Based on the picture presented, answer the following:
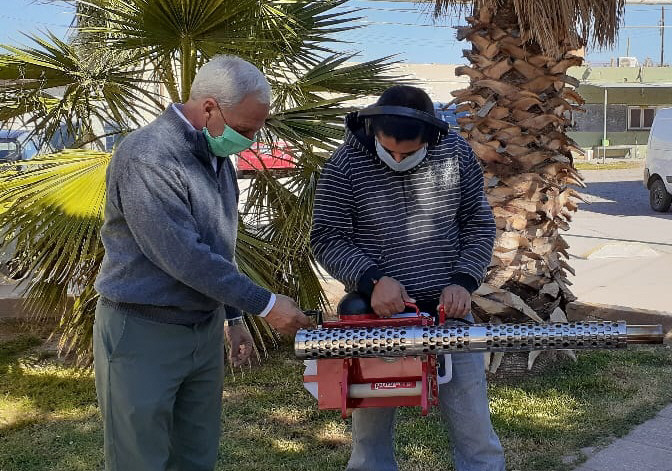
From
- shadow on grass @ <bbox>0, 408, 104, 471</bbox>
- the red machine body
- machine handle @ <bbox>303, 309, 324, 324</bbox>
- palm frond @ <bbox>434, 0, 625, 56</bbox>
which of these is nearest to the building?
palm frond @ <bbox>434, 0, 625, 56</bbox>

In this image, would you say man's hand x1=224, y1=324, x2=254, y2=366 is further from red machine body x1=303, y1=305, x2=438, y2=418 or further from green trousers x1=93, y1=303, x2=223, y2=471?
red machine body x1=303, y1=305, x2=438, y2=418

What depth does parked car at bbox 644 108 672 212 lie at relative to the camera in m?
14.6

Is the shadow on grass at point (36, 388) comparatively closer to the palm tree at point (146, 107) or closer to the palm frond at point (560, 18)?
the palm tree at point (146, 107)

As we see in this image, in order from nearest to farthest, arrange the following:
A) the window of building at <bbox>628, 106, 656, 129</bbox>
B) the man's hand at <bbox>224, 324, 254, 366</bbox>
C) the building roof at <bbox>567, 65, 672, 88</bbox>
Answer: the man's hand at <bbox>224, 324, 254, 366</bbox>, the window of building at <bbox>628, 106, 656, 129</bbox>, the building roof at <bbox>567, 65, 672, 88</bbox>

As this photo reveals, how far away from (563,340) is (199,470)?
1.36 meters

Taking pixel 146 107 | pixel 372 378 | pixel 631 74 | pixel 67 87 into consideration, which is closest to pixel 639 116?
pixel 631 74

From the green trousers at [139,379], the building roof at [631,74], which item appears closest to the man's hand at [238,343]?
the green trousers at [139,379]

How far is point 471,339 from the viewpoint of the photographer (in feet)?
7.04

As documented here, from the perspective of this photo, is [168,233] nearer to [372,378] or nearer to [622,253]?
[372,378]

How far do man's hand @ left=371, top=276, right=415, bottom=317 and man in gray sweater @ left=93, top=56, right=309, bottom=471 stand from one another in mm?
257

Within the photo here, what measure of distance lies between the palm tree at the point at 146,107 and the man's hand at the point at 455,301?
2.31 metres

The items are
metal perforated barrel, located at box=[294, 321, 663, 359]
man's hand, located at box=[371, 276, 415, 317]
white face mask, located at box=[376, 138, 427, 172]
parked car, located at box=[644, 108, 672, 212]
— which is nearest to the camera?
metal perforated barrel, located at box=[294, 321, 663, 359]

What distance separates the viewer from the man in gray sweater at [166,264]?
2287mm

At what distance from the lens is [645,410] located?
459 centimetres
